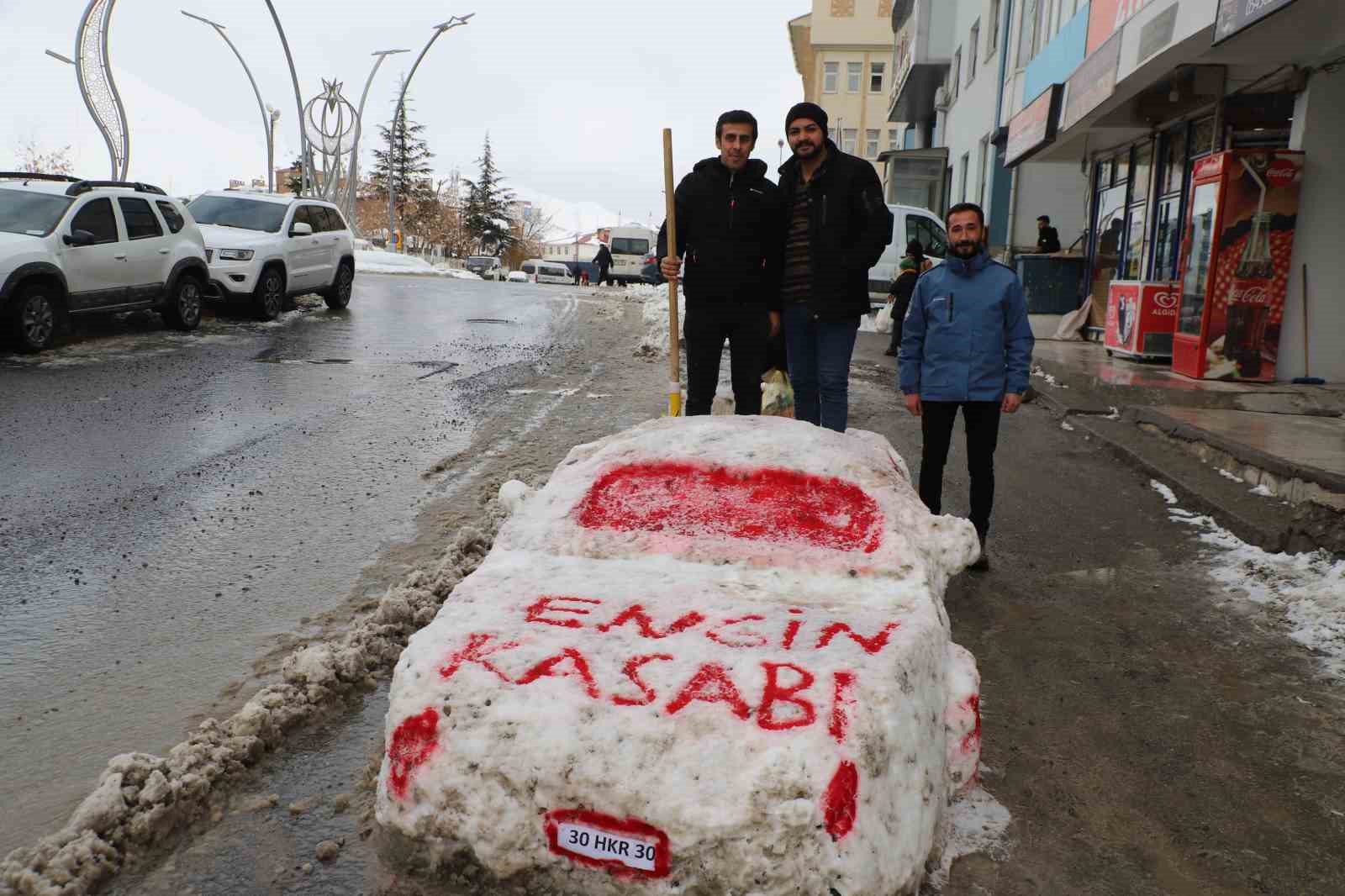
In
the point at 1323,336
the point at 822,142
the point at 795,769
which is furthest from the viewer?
the point at 1323,336

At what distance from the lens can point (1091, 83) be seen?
12953mm

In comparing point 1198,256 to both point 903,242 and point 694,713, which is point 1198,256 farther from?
point 694,713

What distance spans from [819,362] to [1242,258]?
7.22 meters

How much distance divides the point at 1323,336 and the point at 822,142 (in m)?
8.01

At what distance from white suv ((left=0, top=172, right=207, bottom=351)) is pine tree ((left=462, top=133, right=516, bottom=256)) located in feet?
252

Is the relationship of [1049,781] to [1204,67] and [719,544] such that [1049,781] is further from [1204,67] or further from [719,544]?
[1204,67]

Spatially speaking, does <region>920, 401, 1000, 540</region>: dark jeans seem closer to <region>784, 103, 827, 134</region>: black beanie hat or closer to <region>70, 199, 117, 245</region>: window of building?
<region>784, 103, 827, 134</region>: black beanie hat

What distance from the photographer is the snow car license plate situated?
209 cm

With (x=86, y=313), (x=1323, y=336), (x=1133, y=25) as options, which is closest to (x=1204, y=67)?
(x=1133, y=25)

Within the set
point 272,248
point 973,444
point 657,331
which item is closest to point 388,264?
point 272,248

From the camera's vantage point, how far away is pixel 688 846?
207 centimetres

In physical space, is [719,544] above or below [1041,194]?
below

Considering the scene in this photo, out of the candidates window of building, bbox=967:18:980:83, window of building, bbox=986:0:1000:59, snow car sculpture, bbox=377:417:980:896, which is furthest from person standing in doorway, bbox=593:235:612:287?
snow car sculpture, bbox=377:417:980:896

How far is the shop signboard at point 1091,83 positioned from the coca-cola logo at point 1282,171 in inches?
91.6
